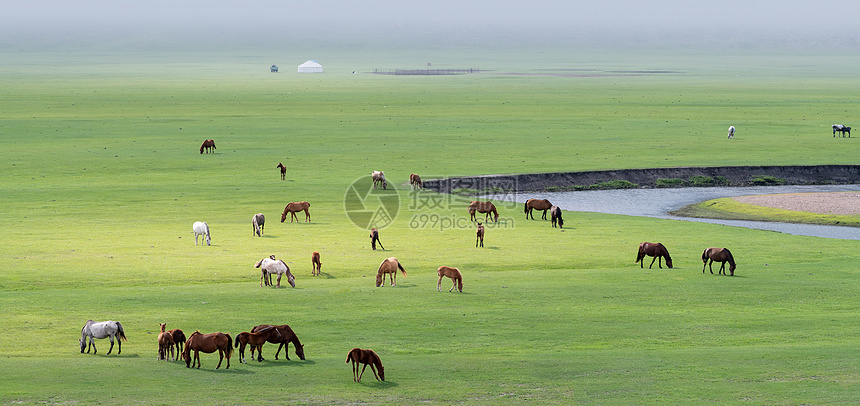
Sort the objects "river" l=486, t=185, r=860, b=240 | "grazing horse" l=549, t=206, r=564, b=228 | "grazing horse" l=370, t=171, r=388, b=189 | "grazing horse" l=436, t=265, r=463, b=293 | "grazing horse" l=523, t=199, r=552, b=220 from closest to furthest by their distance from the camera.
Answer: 1. "grazing horse" l=436, t=265, r=463, b=293
2. "grazing horse" l=549, t=206, r=564, b=228
3. "grazing horse" l=523, t=199, r=552, b=220
4. "river" l=486, t=185, r=860, b=240
5. "grazing horse" l=370, t=171, r=388, b=189

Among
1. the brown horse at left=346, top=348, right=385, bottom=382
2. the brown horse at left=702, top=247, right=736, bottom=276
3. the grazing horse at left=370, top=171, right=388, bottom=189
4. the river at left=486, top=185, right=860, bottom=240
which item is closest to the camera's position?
the brown horse at left=346, top=348, right=385, bottom=382

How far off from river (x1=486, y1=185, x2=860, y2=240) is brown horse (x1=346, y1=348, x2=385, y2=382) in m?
28.4

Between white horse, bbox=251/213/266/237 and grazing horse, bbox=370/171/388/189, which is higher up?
grazing horse, bbox=370/171/388/189

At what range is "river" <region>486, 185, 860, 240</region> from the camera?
1699 inches

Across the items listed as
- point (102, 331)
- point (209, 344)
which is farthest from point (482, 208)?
point (209, 344)

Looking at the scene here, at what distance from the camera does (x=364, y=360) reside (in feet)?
62.2

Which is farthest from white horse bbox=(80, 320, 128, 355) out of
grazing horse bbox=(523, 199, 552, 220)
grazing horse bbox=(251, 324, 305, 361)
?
grazing horse bbox=(523, 199, 552, 220)

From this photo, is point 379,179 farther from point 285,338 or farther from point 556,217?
point 285,338

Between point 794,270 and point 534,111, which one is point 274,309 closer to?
point 794,270

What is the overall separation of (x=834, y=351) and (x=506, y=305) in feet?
27.1

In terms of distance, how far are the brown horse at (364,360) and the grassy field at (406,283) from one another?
29cm

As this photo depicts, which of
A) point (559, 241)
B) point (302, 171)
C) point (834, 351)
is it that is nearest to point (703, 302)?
point (834, 351)

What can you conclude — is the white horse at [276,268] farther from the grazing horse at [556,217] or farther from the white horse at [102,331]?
the grazing horse at [556,217]

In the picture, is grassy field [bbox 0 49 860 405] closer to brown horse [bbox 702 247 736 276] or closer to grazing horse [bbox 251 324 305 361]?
grazing horse [bbox 251 324 305 361]
